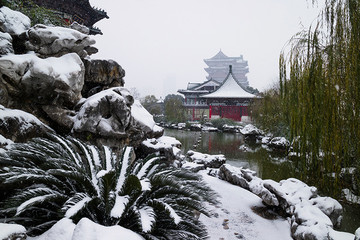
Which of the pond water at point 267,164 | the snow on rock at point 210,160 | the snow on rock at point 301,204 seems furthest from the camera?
the snow on rock at point 210,160

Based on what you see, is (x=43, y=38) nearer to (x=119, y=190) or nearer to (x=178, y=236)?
(x=119, y=190)

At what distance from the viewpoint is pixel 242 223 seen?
10.5 feet

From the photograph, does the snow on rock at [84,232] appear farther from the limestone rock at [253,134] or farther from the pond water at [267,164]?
the limestone rock at [253,134]

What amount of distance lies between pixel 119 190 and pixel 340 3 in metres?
3.03

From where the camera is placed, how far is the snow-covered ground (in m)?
2.88

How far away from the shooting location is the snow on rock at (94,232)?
1309 mm

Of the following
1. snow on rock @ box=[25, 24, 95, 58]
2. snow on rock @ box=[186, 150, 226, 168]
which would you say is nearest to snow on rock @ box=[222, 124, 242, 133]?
snow on rock @ box=[186, 150, 226, 168]

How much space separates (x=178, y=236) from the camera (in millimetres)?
2014

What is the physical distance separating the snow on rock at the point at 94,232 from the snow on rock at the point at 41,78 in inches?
121

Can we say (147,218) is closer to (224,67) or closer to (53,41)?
(53,41)

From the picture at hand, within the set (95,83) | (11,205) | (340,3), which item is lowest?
(11,205)

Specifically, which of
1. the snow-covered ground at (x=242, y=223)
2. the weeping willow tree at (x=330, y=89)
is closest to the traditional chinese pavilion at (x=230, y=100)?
the snow-covered ground at (x=242, y=223)

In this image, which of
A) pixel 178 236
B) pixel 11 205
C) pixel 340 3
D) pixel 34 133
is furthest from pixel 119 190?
pixel 340 3

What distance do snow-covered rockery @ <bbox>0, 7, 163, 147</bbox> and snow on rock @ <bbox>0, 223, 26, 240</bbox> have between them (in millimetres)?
2799
